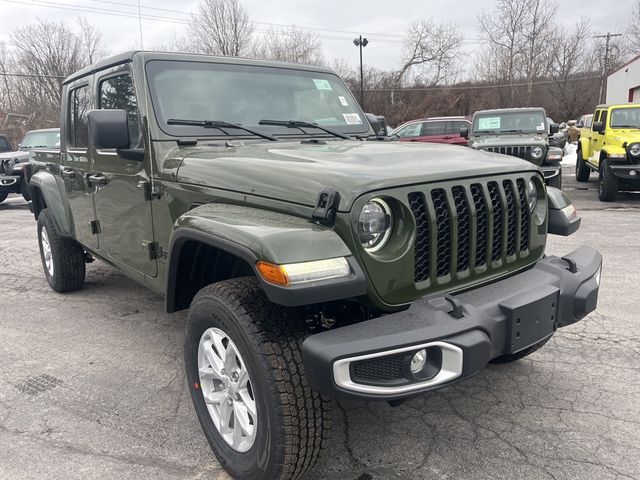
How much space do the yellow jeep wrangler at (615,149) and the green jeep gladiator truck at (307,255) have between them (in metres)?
8.23

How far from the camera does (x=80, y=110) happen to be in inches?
168

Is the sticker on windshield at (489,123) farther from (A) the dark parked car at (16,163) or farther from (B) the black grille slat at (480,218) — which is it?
(B) the black grille slat at (480,218)

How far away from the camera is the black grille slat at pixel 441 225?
7.26ft

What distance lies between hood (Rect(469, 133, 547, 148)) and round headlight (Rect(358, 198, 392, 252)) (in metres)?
9.26

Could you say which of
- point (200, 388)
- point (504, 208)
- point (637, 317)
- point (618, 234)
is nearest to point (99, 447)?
point (200, 388)

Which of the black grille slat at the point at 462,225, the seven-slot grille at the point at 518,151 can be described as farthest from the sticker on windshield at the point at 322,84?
the seven-slot grille at the point at 518,151

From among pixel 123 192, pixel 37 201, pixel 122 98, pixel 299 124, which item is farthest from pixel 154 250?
pixel 37 201

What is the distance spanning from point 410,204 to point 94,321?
3322 millimetres

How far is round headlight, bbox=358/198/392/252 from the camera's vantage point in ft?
6.75

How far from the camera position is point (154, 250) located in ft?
10.4

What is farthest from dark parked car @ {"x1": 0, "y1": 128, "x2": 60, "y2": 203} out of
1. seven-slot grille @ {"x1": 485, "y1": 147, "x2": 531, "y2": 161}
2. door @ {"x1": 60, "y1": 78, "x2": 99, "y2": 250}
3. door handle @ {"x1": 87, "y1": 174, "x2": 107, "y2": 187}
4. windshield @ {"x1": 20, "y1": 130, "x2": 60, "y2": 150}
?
seven-slot grille @ {"x1": 485, "y1": 147, "x2": 531, "y2": 161}

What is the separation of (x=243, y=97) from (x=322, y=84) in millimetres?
712

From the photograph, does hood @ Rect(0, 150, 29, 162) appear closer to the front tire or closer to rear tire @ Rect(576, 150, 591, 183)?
the front tire

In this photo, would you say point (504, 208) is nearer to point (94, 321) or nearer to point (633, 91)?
point (94, 321)
